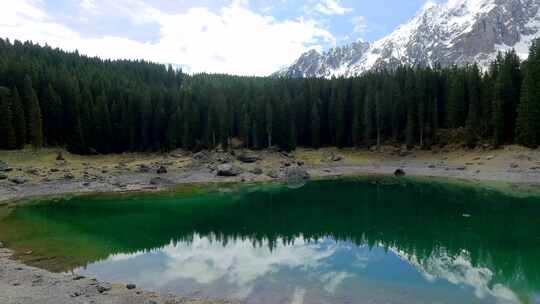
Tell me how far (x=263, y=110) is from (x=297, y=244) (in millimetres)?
67251

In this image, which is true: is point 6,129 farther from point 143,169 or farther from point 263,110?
point 263,110

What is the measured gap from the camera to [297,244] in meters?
29.7

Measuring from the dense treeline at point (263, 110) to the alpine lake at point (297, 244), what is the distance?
33.6 m

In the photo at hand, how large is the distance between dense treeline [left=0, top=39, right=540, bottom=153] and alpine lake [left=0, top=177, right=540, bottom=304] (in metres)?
33.6

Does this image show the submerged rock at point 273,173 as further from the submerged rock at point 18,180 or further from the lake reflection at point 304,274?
the lake reflection at point 304,274

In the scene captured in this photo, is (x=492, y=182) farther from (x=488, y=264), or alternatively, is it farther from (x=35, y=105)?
(x=35, y=105)

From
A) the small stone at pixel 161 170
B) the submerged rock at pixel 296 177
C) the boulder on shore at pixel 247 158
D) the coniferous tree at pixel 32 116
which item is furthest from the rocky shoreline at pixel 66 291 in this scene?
the coniferous tree at pixel 32 116

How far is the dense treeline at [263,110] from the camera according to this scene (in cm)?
7588

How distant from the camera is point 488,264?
23.6 metres

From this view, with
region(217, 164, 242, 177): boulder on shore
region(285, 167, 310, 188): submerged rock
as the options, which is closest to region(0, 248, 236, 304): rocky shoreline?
region(285, 167, 310, 188): submerged rock

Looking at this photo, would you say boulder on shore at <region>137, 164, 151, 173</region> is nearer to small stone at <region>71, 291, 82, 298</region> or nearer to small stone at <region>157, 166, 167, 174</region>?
small stone at <region>157, 166, 167, 174</region>

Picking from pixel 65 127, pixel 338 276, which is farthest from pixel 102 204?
pixel 65 127

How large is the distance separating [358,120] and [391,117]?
747cm

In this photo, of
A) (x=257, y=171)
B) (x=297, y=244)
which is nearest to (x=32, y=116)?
(x=257, y=171)
